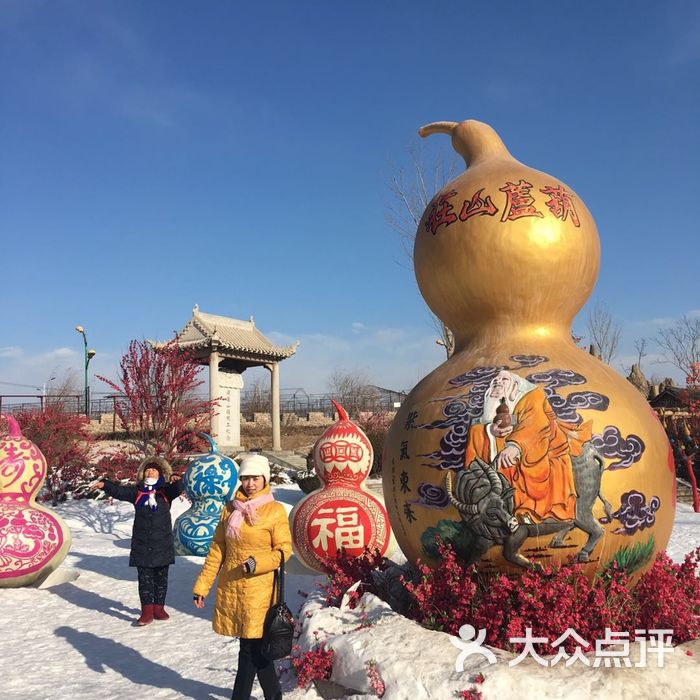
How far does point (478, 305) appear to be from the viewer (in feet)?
14.3

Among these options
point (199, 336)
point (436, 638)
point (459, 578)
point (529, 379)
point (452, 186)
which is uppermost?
point (199, 336)

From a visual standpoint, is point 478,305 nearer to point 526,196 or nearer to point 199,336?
point 526,196

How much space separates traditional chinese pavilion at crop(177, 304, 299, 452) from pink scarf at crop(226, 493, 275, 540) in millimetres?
15730

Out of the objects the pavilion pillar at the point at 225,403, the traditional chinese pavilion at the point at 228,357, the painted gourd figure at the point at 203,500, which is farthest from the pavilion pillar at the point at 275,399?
the painted gourd figure at the point at 203,500

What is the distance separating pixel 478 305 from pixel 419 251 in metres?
0.68

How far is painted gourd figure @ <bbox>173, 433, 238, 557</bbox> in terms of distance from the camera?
348 inches

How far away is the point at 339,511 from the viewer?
650 centimetres

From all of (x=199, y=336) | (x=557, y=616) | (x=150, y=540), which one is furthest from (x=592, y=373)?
(x=199, y=336)

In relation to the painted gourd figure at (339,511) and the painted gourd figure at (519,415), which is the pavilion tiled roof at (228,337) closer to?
the painted gourd figure at (339,511)

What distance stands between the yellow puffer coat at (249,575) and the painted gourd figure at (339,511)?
8.16 feet

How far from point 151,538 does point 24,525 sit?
1999 millimetres

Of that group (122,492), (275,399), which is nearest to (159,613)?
(122,492)

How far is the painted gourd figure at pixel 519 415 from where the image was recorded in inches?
140

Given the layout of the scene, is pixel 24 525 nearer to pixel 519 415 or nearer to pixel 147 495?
pixel 147 495
